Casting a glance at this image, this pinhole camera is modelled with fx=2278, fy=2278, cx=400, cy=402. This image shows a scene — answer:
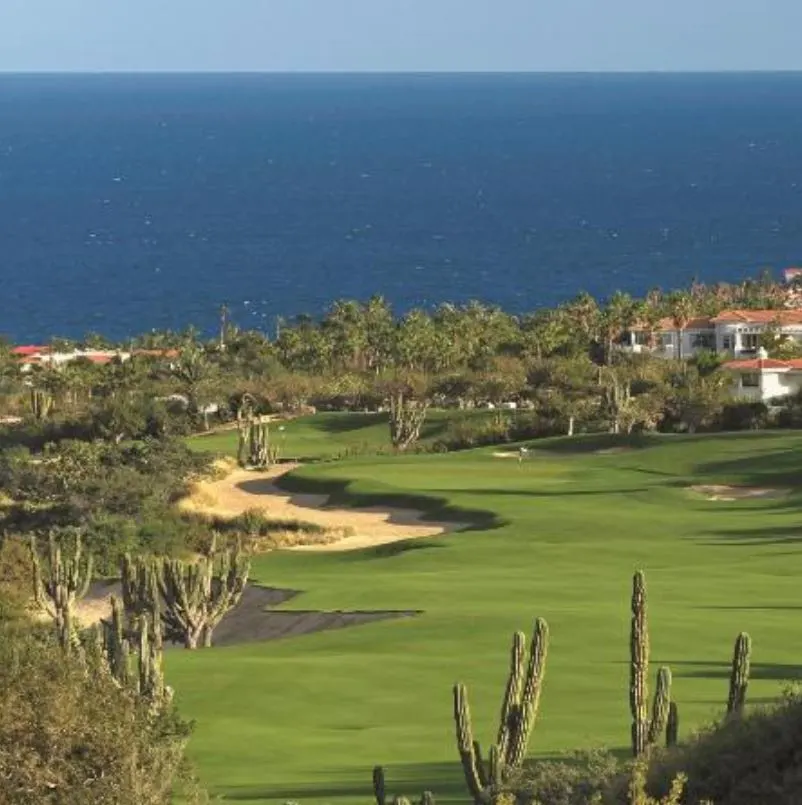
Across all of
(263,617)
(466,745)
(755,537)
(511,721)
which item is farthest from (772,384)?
(466,745)

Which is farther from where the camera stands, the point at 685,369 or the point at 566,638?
the point at 685,369

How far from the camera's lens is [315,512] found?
5597 centimetres

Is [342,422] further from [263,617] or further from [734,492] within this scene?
[263,617]

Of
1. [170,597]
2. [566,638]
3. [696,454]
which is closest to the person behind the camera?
[566,638]

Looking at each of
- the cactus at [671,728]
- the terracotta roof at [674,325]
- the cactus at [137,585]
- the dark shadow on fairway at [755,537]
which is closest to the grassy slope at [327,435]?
the terracotta roof at [674,325]

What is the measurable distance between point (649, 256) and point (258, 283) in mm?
30733

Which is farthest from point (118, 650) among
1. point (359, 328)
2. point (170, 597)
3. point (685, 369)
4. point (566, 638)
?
point (359, 328)

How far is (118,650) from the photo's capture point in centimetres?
2520

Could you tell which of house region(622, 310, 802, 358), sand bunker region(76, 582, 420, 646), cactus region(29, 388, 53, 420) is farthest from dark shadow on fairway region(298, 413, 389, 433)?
sand bunker region(76, 582, 420, 646)

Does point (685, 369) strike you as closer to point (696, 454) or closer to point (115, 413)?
point (696, 454)

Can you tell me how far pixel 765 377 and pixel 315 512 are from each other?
25748 mm

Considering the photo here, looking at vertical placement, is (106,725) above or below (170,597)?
above

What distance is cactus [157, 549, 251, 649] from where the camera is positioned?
3800 centimetres

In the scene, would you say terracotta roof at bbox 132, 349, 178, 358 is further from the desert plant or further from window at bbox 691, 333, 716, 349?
the desert plant
